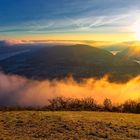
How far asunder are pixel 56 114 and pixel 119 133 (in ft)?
19.6

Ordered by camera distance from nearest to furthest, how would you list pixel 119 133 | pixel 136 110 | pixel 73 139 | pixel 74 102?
pixel 73 139 < pixel 119 133 < pixel 136 110 < pixel 74 102

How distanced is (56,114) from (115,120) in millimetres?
4055

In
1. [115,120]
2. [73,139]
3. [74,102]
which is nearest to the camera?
[73,139]

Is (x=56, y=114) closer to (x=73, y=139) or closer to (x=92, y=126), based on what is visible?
(x=92, y=126)

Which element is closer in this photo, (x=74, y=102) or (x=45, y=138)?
(x=45, y=138)

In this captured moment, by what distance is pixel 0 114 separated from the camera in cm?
2588

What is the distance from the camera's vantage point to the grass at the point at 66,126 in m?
20.2

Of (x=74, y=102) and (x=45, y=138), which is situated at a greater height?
(x=74, y=102)

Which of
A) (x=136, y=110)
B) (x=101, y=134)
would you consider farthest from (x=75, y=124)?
(x=136, y=110)

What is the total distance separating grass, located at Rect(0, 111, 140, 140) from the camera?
20.2m

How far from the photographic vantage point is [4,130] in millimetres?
21297

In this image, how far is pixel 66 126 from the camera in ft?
72.5

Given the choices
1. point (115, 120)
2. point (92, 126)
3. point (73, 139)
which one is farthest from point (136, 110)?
point (73, 139)

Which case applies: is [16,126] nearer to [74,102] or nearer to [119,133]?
[119,133]
